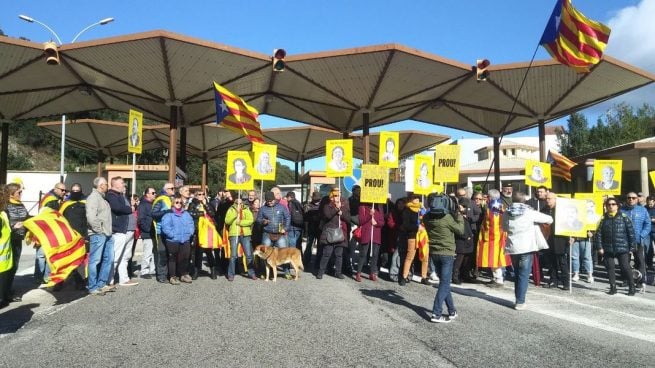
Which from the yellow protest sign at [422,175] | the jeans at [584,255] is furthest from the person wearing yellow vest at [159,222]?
the jeans at [584,255]

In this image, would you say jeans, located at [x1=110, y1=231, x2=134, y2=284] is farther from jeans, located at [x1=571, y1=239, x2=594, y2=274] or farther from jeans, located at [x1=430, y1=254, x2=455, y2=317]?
jeans, located at [x1=571, y1=239, x2=594, y2=274]

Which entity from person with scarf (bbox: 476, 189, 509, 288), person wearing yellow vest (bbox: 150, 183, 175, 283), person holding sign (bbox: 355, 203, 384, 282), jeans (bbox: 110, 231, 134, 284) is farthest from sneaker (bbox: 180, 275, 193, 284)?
person with scarf (bbox: 476, 189, 509, 288)

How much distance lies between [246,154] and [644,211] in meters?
8.59

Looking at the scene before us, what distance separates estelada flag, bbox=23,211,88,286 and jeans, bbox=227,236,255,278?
3277 mm

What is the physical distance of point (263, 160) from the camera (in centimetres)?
1137

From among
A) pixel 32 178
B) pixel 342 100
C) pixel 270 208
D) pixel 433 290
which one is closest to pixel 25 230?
pixel 270 208

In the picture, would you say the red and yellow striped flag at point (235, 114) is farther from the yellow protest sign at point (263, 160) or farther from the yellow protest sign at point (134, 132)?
the yellow protest sign at point (134, 132)

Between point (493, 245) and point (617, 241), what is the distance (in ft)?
7.03

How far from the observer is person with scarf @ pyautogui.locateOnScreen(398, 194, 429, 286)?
934cm

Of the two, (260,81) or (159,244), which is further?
(260,81)

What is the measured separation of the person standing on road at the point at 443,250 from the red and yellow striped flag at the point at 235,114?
628cm

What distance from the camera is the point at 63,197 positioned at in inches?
376

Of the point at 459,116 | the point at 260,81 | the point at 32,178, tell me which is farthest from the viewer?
the point at 32,178

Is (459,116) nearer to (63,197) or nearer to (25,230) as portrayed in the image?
(63,197)
